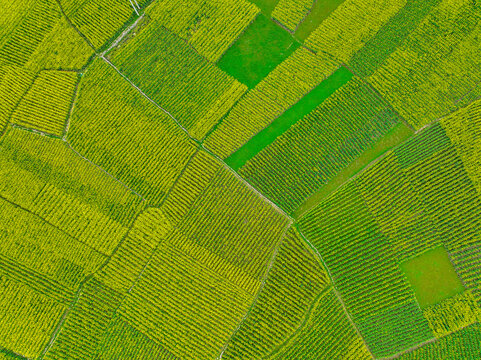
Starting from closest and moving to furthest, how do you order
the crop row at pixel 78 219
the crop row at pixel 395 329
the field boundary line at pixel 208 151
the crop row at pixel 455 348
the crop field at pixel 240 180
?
1. the crop row at pixel 455 348
2. the crop row at pixel 395 329
3. the crop field at pixel 240 180
4. the crop row at pixel 78 219
5. the field boundary line at pixel 208 151

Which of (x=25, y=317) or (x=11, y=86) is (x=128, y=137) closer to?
(x=11, y=86)

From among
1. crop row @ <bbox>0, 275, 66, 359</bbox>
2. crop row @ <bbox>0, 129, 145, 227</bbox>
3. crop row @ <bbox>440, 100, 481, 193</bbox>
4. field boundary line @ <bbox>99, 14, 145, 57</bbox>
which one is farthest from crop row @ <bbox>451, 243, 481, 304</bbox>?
field boundary line @ <bbox>99, 14, 145, 57</bbox>

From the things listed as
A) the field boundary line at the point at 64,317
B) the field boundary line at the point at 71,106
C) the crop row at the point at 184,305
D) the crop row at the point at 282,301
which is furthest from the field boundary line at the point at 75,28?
the crop row at the point at 282,301

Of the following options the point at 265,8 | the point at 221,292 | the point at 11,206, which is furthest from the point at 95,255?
the point at 265,8

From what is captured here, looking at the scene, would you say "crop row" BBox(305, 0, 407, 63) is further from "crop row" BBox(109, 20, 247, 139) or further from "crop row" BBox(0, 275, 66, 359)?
"crop row" BBox(0, 275, 66, 359)

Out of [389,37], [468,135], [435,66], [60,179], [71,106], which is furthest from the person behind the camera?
[389,37]

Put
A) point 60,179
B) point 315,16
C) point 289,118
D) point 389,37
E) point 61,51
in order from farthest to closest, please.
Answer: point 315,16 < point 61,51 < point 389,37 < point 289,118 < point 60,179

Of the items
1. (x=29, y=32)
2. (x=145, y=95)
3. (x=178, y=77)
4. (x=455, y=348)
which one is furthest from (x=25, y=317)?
(x=455, y=348)

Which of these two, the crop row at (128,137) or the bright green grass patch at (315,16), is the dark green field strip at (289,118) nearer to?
the crop row at (128,137)
